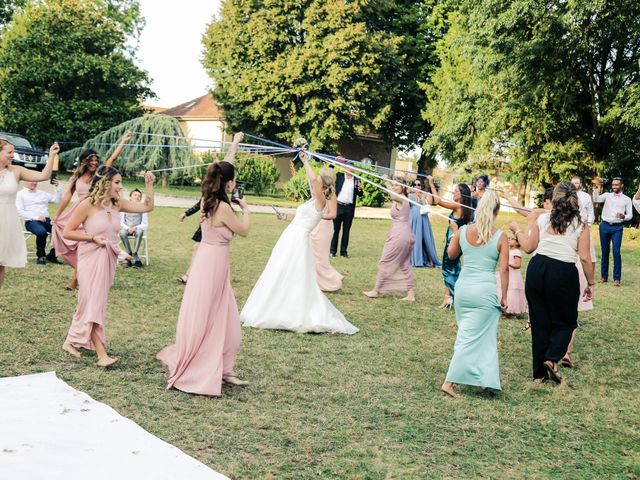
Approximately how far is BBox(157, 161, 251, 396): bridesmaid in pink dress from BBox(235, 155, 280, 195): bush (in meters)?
31.6

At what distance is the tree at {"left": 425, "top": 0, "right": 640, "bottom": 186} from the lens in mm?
26078

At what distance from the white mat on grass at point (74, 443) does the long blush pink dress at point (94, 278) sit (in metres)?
0.98

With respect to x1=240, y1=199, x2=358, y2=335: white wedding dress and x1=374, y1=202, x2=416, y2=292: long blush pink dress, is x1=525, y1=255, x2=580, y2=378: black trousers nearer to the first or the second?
x1=240, y1=199, x2=358, y2=335: white wedding dress

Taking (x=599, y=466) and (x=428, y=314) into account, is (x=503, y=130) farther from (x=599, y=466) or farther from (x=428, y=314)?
(x=599, y=466)

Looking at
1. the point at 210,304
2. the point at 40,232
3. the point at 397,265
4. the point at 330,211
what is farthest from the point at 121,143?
the point at 397,265

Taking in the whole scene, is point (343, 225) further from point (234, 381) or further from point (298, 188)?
point (298, 188)

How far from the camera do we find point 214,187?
596cm

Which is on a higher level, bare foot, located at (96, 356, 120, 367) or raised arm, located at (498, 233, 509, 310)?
raised arm, located at (498, 233, 509, 310)

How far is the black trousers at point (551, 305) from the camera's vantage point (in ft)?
22.7

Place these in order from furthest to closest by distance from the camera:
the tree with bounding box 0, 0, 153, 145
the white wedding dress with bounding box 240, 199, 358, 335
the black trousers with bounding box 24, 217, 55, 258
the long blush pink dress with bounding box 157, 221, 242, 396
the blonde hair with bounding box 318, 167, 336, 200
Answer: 1. the tree with bounding box 0, 0, 153, 145
2. the black trousers with bounding box 24, 217, 55, 258
3. the blonde hair with bounding box 318, 167, 336, 200
4. the white wedding dress with bounding box 240, 199, 358, 335
5. the long blush pink dress with bounding box 157, 221, 242, 396

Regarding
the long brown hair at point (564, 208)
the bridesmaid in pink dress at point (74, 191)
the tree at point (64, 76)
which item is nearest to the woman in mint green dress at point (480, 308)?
the long brown hair at point (564, 208)

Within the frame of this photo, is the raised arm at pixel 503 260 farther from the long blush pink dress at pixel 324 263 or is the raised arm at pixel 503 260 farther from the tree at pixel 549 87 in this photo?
the tree at pixel 549 87

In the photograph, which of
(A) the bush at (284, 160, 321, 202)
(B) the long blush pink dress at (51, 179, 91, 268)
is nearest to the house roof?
(A) the bush at (284, 160, 321, 202)

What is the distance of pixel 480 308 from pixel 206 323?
2.58m
